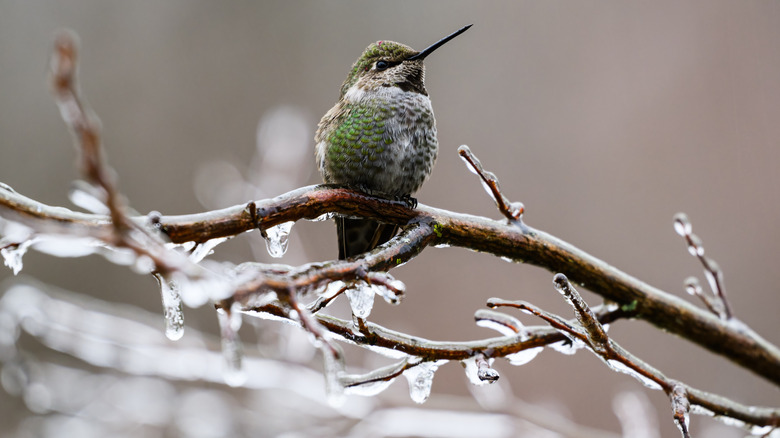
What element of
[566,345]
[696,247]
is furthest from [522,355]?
[696,247]

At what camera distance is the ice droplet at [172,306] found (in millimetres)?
884

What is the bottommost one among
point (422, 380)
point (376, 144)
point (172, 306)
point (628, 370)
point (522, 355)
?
point (172, 306)

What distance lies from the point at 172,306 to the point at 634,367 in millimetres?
780

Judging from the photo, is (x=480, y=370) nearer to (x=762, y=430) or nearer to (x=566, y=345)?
(x=566, y=345)

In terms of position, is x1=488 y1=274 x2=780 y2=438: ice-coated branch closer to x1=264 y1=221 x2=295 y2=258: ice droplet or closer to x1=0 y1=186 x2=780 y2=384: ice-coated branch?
x1=0 y1=186 x2=780 y2=384: ice-coated branch

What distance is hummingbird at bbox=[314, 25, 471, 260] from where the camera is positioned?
1.80 m

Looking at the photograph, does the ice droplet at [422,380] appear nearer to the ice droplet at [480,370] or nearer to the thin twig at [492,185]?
the ice droplet at [480,370]

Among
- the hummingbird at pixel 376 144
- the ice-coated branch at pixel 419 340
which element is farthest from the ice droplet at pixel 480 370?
the hummingbird at pixel 376 144

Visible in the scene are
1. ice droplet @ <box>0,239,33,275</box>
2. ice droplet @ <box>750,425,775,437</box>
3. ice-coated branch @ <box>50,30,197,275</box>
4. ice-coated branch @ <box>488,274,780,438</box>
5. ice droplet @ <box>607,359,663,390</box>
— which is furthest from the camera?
ice droplet @ <box>750,425,775,437</box>

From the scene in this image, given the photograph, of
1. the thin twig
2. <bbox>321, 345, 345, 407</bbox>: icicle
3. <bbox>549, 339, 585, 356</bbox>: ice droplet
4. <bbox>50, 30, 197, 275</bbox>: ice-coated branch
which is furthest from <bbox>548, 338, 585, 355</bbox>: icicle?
<bbox>50, 30, 197, 275</bbox>: ice-coated branch

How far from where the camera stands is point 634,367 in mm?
1065

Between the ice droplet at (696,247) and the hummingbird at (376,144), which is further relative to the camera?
the hummingbird at (376,144)

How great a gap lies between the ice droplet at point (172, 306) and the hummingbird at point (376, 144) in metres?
0.87

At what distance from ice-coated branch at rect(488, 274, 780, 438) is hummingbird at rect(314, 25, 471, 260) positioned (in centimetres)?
78
